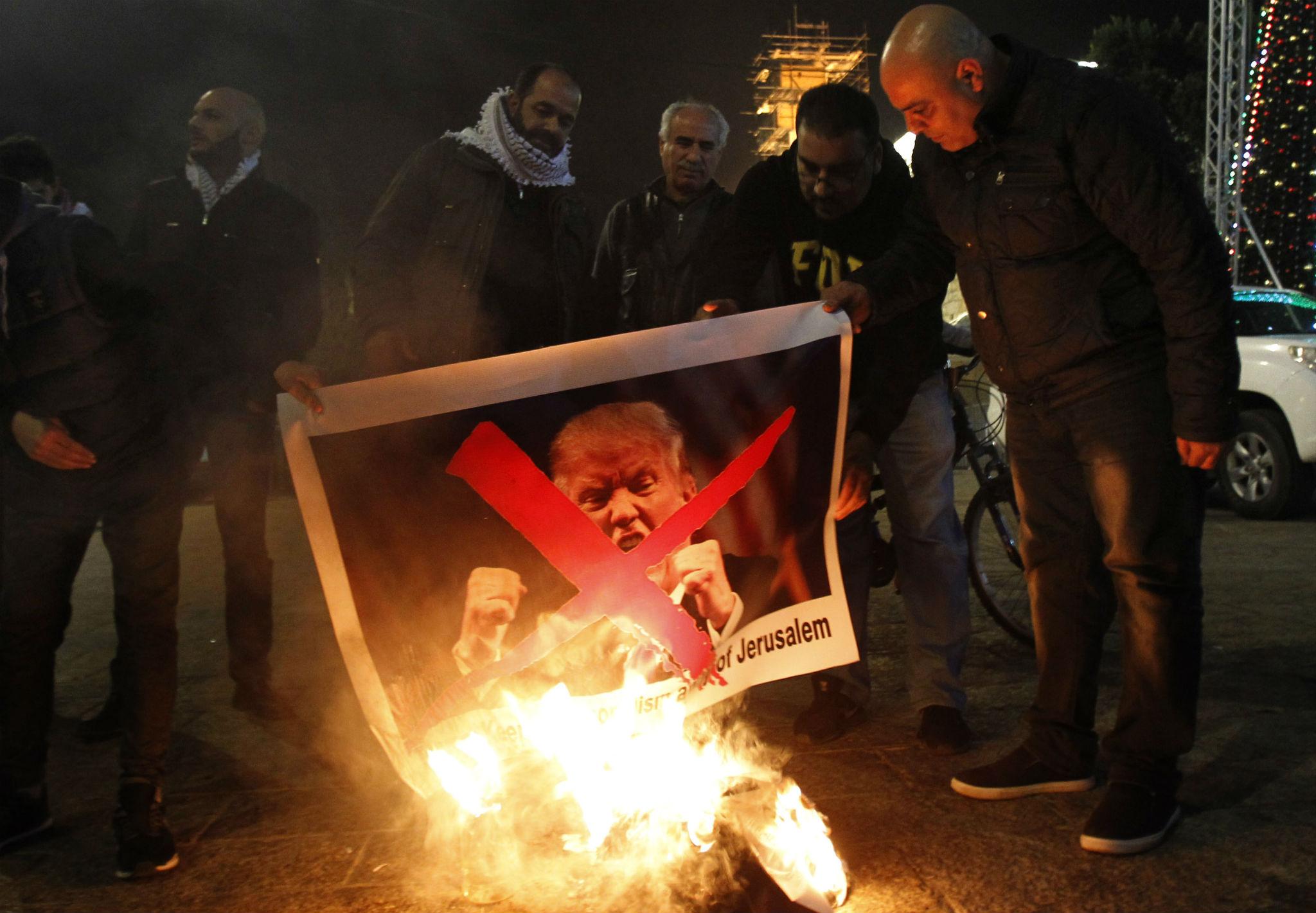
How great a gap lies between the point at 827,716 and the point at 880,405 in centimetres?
110

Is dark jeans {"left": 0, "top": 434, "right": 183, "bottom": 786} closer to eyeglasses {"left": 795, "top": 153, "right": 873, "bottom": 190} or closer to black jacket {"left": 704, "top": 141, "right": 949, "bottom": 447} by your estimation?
black jacket {"left": 704, "top": 141, "right": 949, "bottom": 447}

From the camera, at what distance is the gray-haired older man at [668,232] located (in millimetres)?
4438

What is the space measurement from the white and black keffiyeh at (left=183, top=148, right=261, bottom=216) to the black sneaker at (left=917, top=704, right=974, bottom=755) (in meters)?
3.34

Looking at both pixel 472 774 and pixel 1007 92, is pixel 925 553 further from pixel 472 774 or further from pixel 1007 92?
pixel 472 774

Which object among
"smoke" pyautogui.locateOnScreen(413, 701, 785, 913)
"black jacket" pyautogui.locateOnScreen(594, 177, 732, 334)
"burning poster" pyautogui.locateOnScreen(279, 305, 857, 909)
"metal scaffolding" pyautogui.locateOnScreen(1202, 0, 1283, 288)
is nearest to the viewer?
"smoke" pyautogui.locateOnScreen(413, 701, 785, 913)

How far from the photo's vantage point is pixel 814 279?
3629 millimetres

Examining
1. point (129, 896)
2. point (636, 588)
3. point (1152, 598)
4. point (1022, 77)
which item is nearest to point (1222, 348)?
point (1152, 598)

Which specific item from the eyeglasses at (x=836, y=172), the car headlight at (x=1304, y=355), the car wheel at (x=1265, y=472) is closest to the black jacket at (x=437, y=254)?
the eyeglasses at (x=836, y=172)

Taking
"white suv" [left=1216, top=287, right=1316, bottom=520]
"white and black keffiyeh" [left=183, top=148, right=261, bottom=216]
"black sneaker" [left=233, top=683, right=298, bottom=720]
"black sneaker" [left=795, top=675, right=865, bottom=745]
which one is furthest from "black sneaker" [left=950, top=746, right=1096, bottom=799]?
"white suv" [left=1216, top=287, right=1316, bottom=520]

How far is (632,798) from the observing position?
102 inches

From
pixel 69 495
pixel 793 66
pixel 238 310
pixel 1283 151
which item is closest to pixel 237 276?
pixel 238 310

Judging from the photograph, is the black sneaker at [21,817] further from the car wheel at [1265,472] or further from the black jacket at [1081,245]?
the car wheel at [1265,472]

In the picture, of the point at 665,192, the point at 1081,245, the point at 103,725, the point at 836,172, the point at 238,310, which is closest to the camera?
the point at 1081,245

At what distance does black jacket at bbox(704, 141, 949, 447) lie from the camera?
11.3 ft
